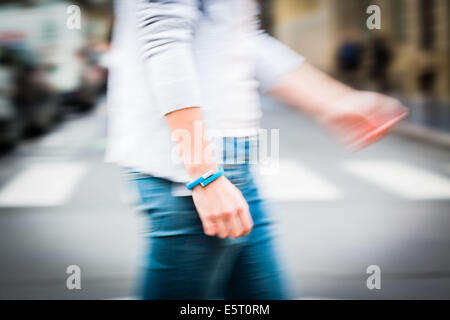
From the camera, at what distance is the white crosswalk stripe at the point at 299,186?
5.94 meters

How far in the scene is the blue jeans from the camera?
135cm

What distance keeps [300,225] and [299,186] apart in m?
1.62

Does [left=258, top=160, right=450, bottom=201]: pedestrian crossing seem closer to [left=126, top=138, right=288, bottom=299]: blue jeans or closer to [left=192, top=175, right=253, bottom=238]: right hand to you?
[left=126, top=138, right=288, bottom=299]: blue jeans

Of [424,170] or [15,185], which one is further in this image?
[424,170]

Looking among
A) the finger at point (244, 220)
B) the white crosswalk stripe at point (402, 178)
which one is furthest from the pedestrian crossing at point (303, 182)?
the finger at point (244, 220)

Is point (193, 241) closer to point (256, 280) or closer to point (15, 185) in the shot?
point (256, 280)

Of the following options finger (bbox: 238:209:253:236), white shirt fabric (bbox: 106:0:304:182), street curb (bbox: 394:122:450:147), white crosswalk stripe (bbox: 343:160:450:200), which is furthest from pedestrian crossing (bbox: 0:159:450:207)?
finger (bbox: 238:209:253:236)

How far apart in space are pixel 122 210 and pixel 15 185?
173 cm

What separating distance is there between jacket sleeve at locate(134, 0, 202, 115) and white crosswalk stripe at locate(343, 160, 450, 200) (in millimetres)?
4850

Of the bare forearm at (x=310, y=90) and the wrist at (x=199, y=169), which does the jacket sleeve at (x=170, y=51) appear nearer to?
the wrist at (x=199, y=169)

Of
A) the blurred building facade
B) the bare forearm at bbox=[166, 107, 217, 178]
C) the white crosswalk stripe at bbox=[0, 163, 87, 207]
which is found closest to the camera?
the bare forearm at bbox=[166, 107, 217, 178]

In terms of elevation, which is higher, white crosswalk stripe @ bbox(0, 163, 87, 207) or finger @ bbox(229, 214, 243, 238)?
finger @ bbox(229, 214, 243, 238)
